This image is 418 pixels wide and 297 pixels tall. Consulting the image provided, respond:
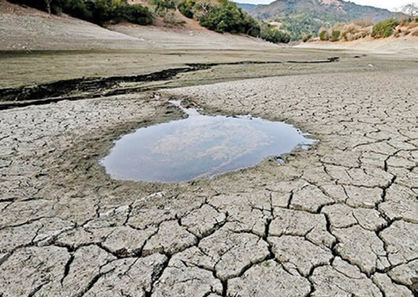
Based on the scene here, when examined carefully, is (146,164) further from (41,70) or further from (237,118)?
(41,70)

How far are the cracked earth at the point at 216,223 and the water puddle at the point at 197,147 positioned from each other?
0.20 m

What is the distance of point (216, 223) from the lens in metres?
2.10

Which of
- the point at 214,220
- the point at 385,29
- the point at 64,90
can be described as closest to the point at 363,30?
the point at 385,29

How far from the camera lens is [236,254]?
1799 mm

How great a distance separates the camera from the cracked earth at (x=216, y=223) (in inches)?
63.2

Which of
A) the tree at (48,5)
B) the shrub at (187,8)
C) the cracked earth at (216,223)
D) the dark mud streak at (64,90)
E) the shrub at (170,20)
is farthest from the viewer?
the shrub at (187,8)

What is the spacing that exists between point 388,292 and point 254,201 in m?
1.05

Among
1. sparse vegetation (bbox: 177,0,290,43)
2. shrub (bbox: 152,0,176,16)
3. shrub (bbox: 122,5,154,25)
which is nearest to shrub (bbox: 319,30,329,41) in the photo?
sparse vegetation (bbox: 177,0,290,43)

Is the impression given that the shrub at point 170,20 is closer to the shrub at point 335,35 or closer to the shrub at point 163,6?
the shrub at point 163,6

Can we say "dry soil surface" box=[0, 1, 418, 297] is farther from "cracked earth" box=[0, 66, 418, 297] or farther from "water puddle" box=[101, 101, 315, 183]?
"water puddle" box=[101, 101, 315, 183]

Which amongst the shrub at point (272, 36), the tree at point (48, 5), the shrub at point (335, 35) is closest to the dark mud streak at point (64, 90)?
the tree at point (48, 5)

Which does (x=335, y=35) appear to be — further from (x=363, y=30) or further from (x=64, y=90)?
(x=64, y=90)

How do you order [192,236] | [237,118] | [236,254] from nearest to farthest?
[236,254] → [192,236] → [237,118]

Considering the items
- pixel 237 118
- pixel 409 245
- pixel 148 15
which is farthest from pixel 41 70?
pixel 148 15
